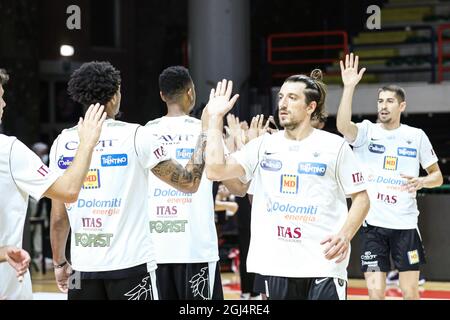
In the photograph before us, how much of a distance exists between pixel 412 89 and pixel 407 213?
333 inches

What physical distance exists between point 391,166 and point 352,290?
10.8ft

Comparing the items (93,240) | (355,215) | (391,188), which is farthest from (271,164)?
(391,188)

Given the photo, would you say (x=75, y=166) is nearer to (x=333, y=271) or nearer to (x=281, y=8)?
(x=333, y=271)

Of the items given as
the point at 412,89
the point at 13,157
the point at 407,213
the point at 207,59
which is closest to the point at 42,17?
the point at 207,59

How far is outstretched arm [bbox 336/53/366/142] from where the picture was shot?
263 inches

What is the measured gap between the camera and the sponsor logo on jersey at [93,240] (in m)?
5.29

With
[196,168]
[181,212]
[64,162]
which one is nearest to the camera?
[64,162]

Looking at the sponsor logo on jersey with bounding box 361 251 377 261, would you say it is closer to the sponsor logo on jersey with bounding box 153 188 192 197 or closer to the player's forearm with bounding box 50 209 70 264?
the sponsor logo on jersey with bounding box 153 188 192 197

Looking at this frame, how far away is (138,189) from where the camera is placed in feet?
17.5

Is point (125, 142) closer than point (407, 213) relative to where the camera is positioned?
Yes

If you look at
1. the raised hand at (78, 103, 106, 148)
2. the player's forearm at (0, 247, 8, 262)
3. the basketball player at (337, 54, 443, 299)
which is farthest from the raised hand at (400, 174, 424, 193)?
the player's forearm at (0, 247, 8, 262)

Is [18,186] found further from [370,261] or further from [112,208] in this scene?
[370,261]

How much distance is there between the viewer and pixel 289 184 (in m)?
5.21

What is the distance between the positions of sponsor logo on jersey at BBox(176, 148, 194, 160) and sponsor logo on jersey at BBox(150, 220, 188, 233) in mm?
433
